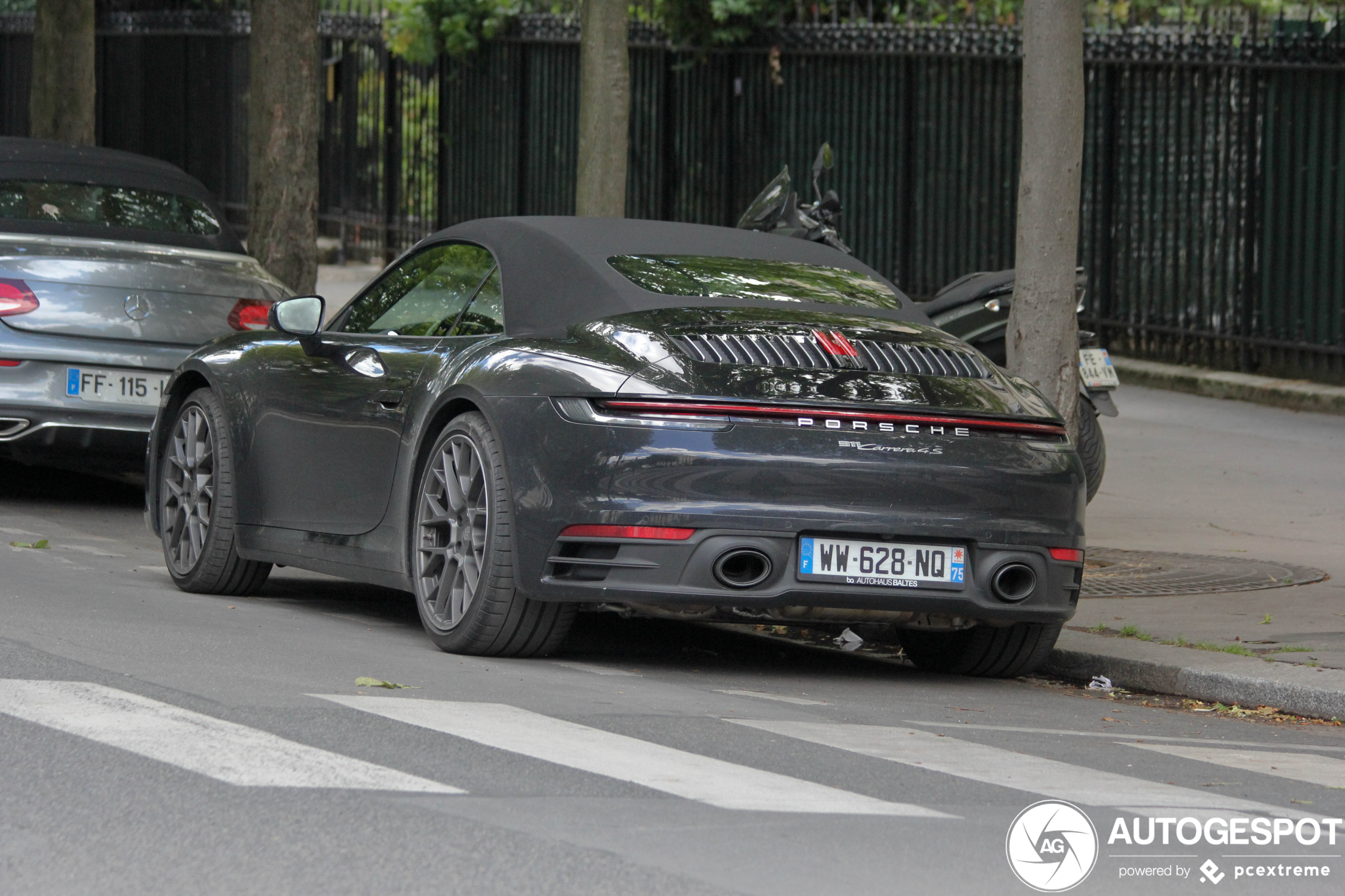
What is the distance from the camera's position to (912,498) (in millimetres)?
6406

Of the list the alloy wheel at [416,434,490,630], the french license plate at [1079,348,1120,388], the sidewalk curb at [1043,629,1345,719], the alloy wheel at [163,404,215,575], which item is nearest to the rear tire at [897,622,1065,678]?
the sidewalk curb at [1043,629,1345,719]

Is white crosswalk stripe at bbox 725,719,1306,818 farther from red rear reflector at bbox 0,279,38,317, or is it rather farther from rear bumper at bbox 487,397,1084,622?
red rear reflector at bbox 0,279,38,317

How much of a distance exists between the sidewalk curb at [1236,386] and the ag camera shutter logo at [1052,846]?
10.3 m

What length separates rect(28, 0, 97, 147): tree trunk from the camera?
18.5 metres

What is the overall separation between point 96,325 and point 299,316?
2805 millimetres

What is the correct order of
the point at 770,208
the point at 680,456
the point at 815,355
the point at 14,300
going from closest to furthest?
the point at 680,456 → the point at 815,355 → the point at 14,300 → the point at 770,208

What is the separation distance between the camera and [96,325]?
10.2 meters

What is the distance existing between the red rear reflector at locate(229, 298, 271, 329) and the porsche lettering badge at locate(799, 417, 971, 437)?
185 inches

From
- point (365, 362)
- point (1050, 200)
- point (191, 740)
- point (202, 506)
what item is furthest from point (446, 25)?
point (191, 740)

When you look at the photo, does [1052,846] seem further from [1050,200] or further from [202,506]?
[1050,200]

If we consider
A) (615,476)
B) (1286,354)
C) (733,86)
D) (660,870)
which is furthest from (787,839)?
(733,86)

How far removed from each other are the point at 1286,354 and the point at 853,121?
4659 millimetres

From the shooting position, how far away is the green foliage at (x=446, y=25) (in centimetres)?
2217

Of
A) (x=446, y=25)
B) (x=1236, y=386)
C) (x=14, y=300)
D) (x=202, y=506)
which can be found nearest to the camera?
(x=202, y=506)
